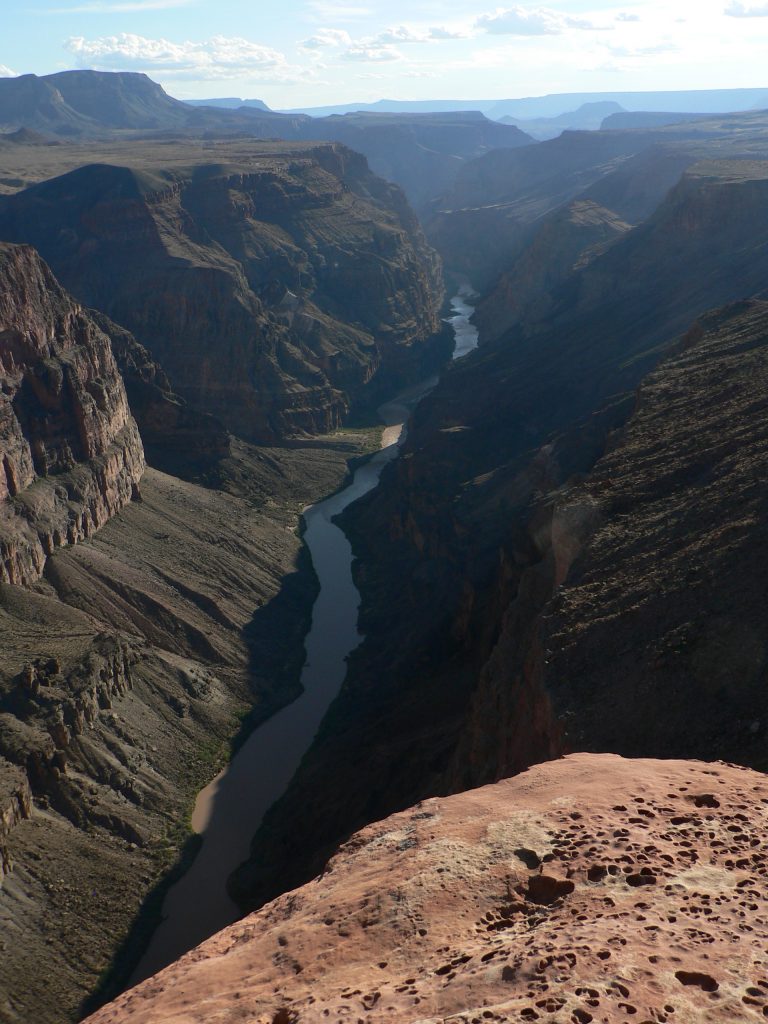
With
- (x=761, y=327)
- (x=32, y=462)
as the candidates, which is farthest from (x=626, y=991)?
(x=32, y=462)

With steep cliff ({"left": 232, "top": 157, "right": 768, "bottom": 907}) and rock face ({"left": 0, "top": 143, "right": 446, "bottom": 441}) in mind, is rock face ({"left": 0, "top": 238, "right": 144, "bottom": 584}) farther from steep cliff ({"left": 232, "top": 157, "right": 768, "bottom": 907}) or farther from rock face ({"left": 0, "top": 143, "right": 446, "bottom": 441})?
rock face ({"left": 0, "top": 143, "right": 446, "bottom": 441})

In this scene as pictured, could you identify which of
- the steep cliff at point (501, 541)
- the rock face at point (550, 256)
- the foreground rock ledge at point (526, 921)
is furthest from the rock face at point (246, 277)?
the foreground rock ledge at point (526, 921)

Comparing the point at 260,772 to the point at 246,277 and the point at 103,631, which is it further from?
the point at 246,277

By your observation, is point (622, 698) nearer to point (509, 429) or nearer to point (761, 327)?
point (761, 327)

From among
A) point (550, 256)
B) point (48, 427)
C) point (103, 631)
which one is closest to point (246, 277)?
point (550, 256)

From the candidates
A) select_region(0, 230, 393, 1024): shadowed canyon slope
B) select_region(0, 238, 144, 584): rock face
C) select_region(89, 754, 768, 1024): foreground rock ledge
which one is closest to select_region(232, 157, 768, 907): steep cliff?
select_region(0, 230, 393, 1024): shadowed canyon slope

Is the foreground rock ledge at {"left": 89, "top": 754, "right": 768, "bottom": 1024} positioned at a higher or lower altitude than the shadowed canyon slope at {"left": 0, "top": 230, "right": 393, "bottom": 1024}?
higher
